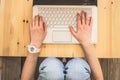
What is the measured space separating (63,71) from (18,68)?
380mm

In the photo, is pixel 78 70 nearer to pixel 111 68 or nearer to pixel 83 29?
pixel 83 29

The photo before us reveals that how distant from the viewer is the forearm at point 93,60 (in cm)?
102

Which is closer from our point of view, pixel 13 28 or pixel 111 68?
pixel 13 28

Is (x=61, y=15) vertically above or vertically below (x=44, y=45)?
above

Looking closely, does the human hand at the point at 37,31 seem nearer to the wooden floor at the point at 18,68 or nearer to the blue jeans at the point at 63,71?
the blue jeans at the point at 63,71

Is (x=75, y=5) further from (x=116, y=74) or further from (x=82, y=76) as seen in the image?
(x=116, y=74)

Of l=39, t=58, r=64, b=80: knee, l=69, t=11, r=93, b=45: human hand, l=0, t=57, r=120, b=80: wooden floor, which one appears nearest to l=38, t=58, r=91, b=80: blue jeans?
l=39, t=58, r=64, b=80: knee

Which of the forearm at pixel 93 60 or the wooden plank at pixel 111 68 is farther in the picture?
the wooden plank at pixel 111 68

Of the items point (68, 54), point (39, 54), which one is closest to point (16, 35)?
point (39, 54)

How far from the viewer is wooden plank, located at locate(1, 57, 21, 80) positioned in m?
1.35

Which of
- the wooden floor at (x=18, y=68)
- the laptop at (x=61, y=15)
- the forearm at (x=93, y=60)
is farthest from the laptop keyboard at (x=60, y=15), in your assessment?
the wooden floor at (x=18, y=68)

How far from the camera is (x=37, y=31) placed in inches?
40.9

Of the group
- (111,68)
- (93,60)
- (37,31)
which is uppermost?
(37,31)

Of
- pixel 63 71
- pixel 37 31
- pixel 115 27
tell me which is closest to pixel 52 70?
pixel 63 71
